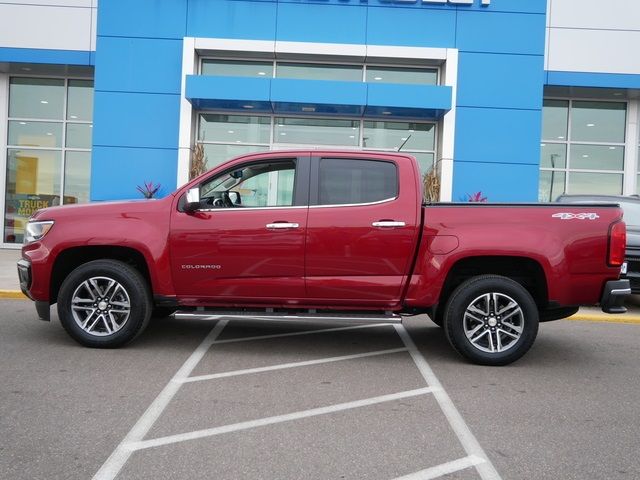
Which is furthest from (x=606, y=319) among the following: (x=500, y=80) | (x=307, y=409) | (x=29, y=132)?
(x=29, y=132)

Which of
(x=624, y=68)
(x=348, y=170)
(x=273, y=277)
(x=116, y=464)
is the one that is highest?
(x=624, y=68)

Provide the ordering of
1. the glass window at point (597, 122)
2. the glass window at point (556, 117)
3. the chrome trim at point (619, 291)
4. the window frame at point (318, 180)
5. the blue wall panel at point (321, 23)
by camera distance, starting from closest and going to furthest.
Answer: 1. the chrome trim at point (619, 291)
2. the window frame at point (318, 180)
3. the blue wall panel at point (321, 23)
4. the glass window at point (597, 122)
5. the glass window at point (556, 117)

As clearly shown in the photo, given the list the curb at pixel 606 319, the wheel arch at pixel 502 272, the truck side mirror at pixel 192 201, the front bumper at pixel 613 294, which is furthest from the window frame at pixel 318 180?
the curb at pixel 606 319

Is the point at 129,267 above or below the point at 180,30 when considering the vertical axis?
below

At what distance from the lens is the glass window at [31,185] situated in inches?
640

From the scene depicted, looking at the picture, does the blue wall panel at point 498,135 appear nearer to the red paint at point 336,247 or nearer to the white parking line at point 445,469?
the red paint at point 336,247

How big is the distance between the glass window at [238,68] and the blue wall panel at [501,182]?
18.4 ft

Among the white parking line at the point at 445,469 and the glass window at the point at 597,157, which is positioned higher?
the glass window at the point at 597,157

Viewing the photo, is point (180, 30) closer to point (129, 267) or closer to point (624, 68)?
point (129, 267)

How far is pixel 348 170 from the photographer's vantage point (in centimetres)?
584

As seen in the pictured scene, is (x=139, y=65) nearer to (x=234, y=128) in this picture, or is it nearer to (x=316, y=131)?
(x=234, y=128)

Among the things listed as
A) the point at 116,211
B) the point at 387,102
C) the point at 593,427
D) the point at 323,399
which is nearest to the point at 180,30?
the point at 387,102

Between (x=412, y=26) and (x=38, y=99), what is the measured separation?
10227 mm

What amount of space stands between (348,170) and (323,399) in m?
2.33
